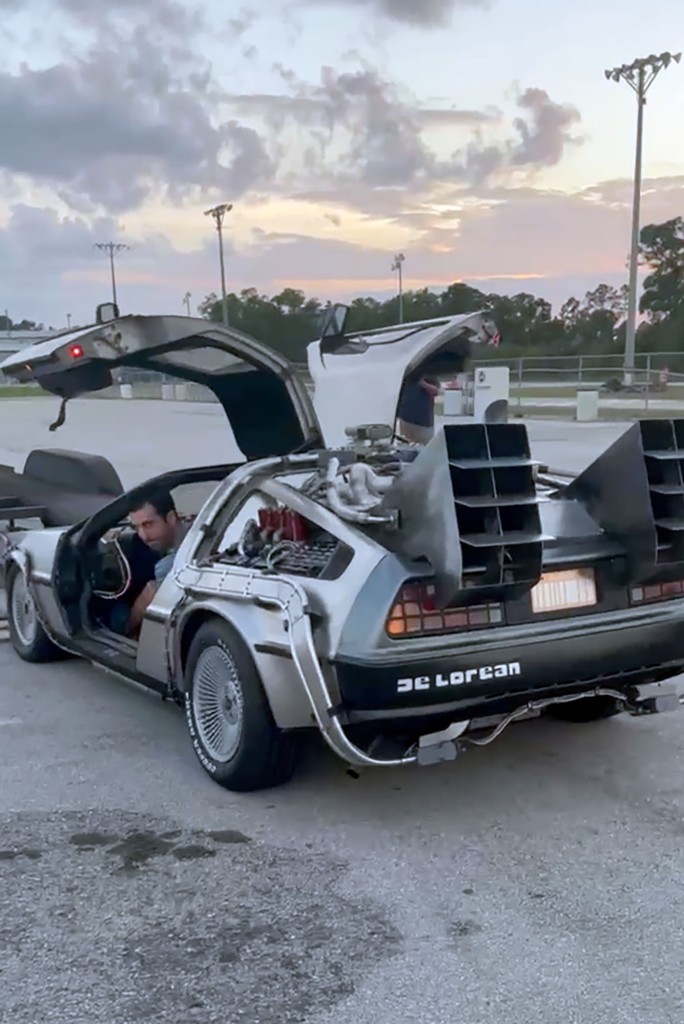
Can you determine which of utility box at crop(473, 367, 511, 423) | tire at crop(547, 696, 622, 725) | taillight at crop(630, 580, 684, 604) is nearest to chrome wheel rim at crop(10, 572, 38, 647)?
tire at crop(547, 696, 622, 725)

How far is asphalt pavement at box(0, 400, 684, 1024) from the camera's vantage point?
3205 millimetres

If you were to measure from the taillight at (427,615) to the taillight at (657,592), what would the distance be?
0.70 m

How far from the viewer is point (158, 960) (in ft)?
11.2

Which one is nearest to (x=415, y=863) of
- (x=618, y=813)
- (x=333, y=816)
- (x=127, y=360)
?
(x=333, y=816)

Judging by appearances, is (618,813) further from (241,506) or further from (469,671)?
(241,506)

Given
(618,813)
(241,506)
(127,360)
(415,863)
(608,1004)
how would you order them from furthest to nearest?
(127,360), (241,506), (618,813), (415,863), (608,1004)

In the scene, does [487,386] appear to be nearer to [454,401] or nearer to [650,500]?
[454,401]

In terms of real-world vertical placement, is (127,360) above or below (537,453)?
above

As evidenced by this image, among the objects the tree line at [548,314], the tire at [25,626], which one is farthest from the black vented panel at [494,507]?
the tree line at [548,314]

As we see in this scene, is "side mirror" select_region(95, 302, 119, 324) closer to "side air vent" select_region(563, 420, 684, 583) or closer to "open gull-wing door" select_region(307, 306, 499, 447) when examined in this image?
"open gull-wing door" select_region(307, 306, 499, 447)

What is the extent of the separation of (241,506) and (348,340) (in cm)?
239

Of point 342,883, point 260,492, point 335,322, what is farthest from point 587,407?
point 342,883

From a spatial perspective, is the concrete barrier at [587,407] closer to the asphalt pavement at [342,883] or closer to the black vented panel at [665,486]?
the asphalt pavement at [342,883]

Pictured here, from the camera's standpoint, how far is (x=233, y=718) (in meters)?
4.70
